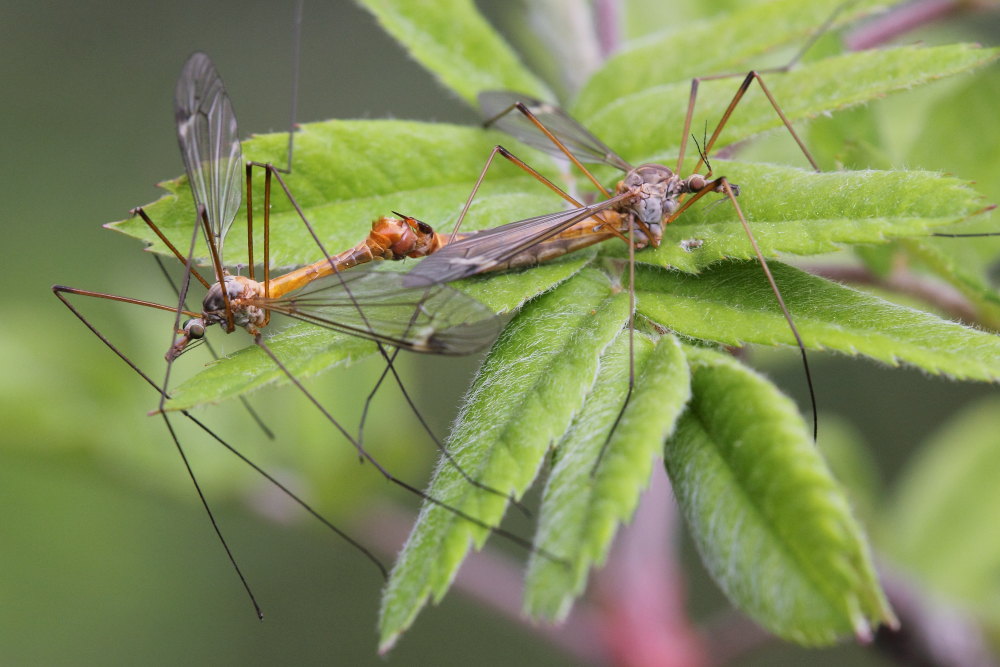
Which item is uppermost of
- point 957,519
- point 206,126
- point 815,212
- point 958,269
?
point 206,126

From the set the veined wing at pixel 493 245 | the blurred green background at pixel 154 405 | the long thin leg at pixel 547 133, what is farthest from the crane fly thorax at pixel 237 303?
the long thin leg at pixel 547 133

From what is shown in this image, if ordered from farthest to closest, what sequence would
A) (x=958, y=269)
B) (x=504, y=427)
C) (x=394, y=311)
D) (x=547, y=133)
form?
1. (x=547, y=133)
2. (x=394, y=311)
3. (x=958, y=269)
4. (x=504, y=427)

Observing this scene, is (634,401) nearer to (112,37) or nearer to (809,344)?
(809,344)

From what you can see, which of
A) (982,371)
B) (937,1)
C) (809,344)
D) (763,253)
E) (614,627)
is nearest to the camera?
(982,371)

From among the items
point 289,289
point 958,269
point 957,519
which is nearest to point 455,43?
point 289,289

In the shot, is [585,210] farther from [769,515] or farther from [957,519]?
[957,519]

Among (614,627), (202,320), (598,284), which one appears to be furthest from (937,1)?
(202,320)

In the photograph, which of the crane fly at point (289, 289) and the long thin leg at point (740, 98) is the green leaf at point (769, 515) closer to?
the crane fly at point (289, 289)

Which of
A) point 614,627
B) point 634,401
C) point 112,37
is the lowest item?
point 614,627
